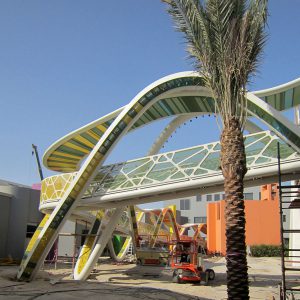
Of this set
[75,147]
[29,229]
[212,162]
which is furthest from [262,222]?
[212,162]

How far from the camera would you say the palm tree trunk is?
34.6ft

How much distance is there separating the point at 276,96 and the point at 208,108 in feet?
13.8

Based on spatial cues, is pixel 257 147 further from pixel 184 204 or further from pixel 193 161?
pixel 184 204

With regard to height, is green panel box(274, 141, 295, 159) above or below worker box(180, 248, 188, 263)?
above

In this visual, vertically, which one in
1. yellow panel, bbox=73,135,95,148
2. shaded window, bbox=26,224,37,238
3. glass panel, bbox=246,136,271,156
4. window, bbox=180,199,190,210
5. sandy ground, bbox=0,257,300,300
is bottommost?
sandy ground, bbox=0,257,300,300

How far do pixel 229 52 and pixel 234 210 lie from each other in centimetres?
449

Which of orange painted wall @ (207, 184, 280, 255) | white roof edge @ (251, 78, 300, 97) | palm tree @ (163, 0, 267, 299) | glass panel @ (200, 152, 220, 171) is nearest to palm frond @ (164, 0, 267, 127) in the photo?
palm tree @ (163, 0, 267, 299)

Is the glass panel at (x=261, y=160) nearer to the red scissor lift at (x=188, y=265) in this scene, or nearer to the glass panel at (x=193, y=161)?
the glass panel at (x=193, y=161)

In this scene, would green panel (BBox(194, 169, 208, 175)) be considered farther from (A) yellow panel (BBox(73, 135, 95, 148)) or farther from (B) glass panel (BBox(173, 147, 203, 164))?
(A) yellow panel (BBox(73, 135, 95, 148))

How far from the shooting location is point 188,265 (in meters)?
23.7

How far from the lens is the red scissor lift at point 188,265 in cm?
2342

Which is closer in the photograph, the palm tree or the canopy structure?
the palm tree

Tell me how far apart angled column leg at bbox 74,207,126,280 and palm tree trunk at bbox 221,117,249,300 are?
15387mm

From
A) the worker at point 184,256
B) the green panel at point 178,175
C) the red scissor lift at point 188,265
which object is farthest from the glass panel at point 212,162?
the worker at point 184,256
